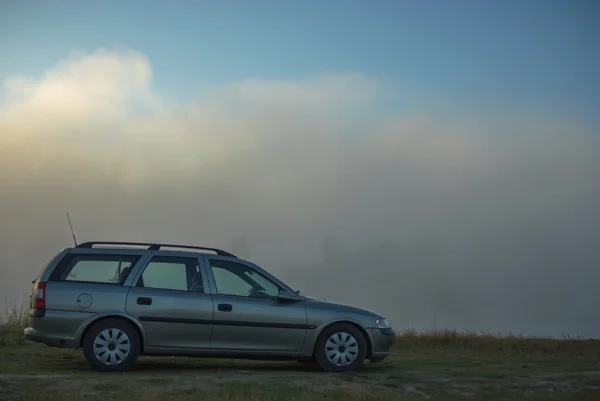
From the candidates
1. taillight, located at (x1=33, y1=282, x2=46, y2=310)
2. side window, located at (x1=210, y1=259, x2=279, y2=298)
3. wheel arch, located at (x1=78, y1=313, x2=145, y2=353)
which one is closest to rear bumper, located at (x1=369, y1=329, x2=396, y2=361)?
side window, located at (x1=210, y1=259, x2=279, y2=298)

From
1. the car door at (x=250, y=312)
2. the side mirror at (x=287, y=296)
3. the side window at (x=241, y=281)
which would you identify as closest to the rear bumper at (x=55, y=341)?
the car door at (x=250, y=312)

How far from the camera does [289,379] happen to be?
1032cm

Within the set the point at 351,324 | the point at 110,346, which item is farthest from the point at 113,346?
the point at 351,324

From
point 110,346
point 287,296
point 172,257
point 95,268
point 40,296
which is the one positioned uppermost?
point 172,257

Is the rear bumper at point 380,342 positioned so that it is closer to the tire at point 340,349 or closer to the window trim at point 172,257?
the tire at point 340,349

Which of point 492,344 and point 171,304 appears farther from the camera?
point 492,344

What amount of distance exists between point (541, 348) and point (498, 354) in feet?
7.36

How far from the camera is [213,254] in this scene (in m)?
11.9

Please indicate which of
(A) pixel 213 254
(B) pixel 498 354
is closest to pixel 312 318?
(A) pixel 213 254

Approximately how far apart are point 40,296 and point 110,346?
117 centimetres

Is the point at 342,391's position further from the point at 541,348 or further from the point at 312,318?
the point at 541,348

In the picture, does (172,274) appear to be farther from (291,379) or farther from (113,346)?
(291,379)

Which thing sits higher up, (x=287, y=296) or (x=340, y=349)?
(x=287, y=296)

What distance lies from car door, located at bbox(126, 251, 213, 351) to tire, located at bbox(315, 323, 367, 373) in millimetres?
1660
